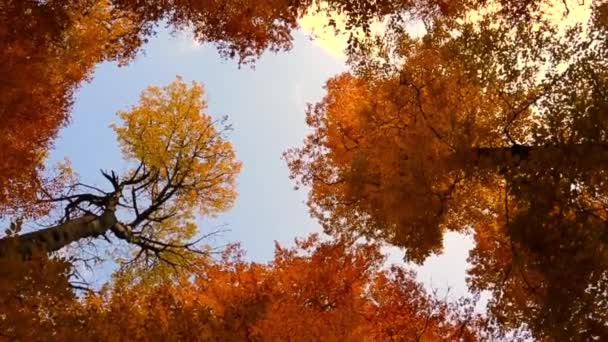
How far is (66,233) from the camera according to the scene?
1112cm

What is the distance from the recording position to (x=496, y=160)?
8.48 m

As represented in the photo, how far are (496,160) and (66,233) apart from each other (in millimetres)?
7414

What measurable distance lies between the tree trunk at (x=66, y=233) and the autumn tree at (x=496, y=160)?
4.87 metres

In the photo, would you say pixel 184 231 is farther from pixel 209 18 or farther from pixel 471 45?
pixel 471 45

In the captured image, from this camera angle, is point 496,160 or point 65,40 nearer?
point 496,160

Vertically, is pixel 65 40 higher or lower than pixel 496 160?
higher

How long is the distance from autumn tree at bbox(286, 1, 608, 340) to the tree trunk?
16.0 ft

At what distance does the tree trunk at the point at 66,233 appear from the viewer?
32.3 ft

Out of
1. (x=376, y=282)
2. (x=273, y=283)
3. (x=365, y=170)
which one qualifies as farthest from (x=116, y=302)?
(x=376, y=282)

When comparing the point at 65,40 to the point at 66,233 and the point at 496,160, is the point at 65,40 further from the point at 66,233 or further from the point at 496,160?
the point at 496,160

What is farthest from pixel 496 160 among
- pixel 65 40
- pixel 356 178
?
pixel 65 40

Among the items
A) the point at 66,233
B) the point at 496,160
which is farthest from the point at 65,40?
the point at 496,160

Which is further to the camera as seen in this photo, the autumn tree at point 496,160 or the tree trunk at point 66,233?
the tree trunk at point 66,233

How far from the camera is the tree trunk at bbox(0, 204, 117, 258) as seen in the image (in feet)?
32.3
